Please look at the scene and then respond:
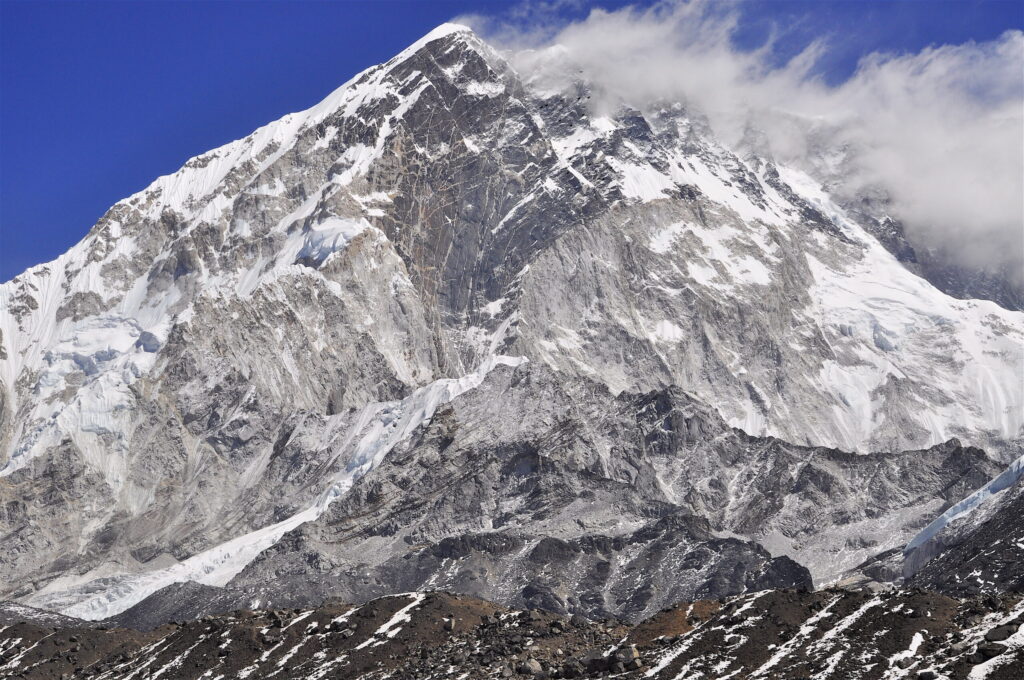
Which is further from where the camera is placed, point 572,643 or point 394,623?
point 394,623

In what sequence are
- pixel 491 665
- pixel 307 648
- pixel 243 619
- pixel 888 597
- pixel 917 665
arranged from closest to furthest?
1. pixel 917 665
2. pixel 888 597
3. pixel 491 665
4. pixel 307 648
5. pixel 243 619

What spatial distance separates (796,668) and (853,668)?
14.8 ft

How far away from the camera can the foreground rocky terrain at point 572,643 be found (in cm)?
13000

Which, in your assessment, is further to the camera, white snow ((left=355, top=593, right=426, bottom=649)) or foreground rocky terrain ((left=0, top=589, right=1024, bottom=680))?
white snow ((left=355, top=593, right=426, bottom=649))

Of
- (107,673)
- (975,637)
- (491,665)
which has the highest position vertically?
(107,673)

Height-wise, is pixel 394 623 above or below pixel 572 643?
above

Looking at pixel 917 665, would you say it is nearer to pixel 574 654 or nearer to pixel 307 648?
pixel 574 654

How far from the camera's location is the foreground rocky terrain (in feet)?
427

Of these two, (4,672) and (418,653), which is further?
(4,672)

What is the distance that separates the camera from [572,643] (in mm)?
160125

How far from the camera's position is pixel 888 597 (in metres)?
139

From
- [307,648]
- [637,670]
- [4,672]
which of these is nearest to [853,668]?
[637,670]

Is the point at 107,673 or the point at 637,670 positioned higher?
the point at 107,673

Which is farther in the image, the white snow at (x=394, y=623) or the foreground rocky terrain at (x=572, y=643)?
the white snow at (x=394, y=623)
